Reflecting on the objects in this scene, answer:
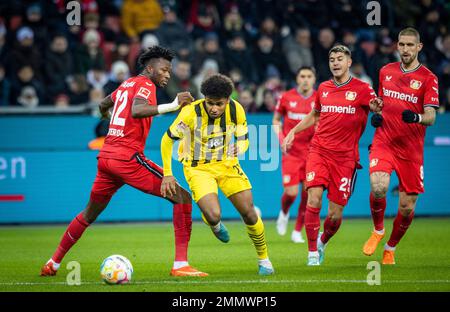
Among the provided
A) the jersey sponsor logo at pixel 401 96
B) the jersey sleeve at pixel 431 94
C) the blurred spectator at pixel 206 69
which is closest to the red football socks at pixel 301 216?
the jersey sponsor logo at pixel 401 96

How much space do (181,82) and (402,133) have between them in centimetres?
851

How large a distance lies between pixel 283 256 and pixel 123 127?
306cm

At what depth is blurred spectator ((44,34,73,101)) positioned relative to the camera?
18.8m

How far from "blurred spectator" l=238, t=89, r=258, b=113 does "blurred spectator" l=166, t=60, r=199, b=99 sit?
3.12 feet

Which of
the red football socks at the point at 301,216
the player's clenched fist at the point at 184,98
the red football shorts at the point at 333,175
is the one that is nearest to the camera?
the player's clenched fist at the point at 184,98

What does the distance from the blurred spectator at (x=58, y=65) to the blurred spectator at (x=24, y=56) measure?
20 cm

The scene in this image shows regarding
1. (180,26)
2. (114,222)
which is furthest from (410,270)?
(180,26)

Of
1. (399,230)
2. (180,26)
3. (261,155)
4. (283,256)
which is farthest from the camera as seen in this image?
(180,26)

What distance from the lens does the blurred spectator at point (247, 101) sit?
18359 mm

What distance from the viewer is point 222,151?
10.0 meters

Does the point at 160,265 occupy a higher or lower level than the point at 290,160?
lower

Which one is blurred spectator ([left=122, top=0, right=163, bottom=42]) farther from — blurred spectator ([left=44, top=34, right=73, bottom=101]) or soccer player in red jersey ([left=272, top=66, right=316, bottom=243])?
soccer player in red jersey ([left=272, top=66, right=316, bottom=243])

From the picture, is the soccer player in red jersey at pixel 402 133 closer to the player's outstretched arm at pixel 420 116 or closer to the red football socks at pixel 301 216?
the player's outstretched arm at pixel 420 116

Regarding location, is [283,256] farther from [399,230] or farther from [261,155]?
[261,155]
